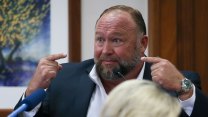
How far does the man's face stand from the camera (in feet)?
4.78

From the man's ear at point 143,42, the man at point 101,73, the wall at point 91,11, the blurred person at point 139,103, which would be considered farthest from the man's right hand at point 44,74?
the blurred person at point 139,103

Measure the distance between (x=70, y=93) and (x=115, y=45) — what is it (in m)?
0.26

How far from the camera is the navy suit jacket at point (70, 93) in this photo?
1.48 m

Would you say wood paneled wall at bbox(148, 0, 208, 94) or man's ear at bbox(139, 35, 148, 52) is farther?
wood paneled wall at bbox(148, 0, 208, 94)

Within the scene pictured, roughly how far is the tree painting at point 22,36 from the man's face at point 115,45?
55 cm

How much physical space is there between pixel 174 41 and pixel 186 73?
15.0 inches

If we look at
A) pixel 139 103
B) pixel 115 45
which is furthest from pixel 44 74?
pixel 139 103

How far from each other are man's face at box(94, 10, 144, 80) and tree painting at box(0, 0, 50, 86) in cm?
55

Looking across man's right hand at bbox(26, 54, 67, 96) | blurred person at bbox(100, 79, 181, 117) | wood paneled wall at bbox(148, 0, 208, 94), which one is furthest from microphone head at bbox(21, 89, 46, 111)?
wood paneled wall at bbox(148, 0, 208, 94)

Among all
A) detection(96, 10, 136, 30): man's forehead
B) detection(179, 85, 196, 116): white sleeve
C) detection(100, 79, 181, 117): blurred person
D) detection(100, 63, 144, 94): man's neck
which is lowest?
detection(179, 85, 196, 116): white sleeve

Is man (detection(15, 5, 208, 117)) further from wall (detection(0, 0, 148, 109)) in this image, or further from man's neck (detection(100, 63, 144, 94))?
wall (detection(0, 0, 148, 109))

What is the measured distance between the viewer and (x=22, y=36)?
2.01m

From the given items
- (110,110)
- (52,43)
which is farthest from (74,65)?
(110,110)

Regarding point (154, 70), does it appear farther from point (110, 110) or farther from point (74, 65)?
point (110, 110)
